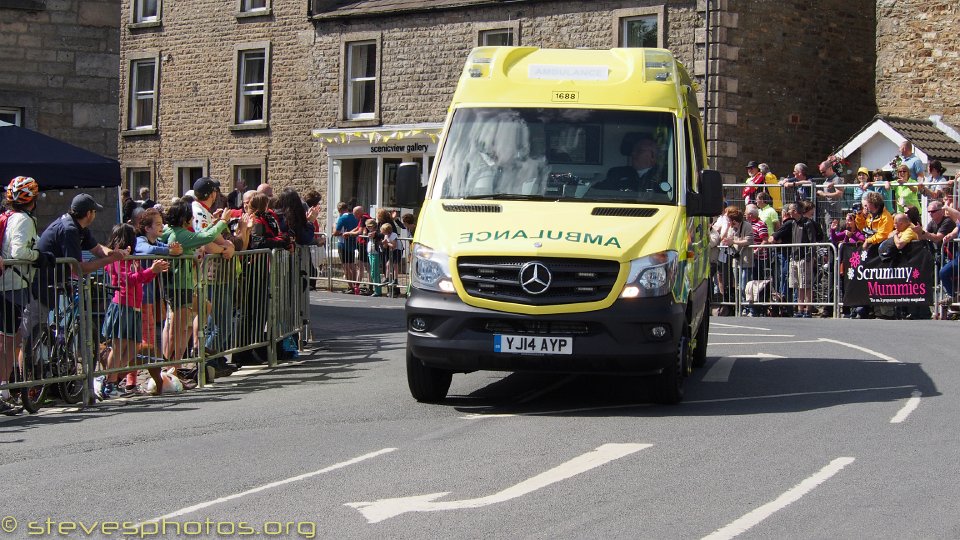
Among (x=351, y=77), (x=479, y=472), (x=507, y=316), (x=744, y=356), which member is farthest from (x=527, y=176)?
(x=351, y=77)

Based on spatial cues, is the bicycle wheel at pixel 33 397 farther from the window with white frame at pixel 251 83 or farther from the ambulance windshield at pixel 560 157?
the window with white frame at pixel 251 83

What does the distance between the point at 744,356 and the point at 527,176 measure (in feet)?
16.2

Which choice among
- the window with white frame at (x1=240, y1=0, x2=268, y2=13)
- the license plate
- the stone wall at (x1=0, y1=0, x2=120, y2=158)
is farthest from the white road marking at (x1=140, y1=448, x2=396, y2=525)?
the window with white frame at (x1=240, y1=0, x2=268, y2=13)

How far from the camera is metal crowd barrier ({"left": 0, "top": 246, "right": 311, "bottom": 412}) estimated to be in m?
11.6

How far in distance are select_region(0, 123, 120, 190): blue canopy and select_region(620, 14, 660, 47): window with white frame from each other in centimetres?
1854

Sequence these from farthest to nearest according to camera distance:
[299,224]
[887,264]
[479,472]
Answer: [887,264], [299,224], [479,472]

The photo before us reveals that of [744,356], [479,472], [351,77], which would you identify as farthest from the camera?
[351,77]

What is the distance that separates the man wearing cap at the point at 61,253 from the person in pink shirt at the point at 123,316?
19cm

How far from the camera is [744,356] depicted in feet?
50.9

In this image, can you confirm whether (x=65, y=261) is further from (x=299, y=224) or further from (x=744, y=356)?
(x=744, y=356)

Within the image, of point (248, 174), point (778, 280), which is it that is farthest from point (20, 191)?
point (248, 174)

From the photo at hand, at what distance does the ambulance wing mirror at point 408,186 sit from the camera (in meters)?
11.8

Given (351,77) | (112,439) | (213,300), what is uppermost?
(351,77)

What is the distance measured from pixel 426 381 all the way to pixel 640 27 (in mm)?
23059
